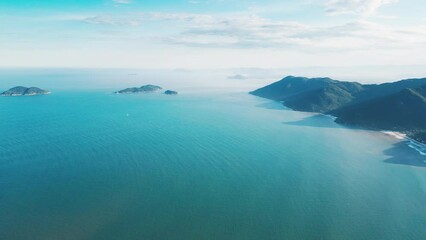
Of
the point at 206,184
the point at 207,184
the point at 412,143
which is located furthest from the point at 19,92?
the point at 412,143

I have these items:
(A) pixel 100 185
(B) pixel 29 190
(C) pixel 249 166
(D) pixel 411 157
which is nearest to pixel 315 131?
(D) pixel 411 157

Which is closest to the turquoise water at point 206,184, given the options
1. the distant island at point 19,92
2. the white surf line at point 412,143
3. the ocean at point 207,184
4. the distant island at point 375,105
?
the ocean at point 207,184

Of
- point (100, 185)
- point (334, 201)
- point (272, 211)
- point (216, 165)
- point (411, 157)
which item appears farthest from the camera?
point (411, 157)

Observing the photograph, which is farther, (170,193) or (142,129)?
(142,129)

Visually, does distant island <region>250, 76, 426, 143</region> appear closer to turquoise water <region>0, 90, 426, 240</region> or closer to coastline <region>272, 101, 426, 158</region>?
coastline <region>272, 101, 426, 158</region>

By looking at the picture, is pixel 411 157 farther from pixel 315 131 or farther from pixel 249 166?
pixel 249 166

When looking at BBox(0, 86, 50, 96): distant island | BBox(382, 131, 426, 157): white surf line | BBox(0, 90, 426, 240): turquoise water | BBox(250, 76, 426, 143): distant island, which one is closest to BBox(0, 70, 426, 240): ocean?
BBox(0, 90, 426, 240): turquoise water

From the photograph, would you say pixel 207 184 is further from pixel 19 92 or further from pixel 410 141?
pixel 19 92

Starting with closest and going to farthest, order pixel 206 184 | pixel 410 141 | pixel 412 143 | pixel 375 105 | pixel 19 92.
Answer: pixel 206 184 < pixel 412 143 < pixel 410 141 < pixel 375 105 < pixel 19 92
